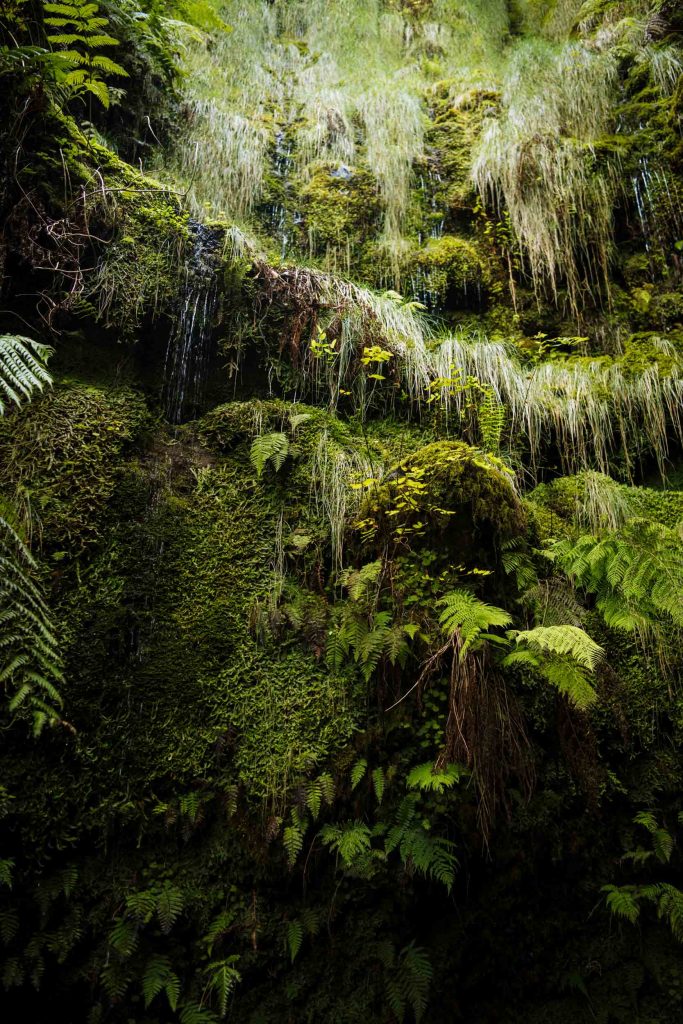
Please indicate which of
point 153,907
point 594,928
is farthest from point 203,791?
point 594,928

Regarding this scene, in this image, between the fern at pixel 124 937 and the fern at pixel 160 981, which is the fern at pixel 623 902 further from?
the fern at pixel 124 937

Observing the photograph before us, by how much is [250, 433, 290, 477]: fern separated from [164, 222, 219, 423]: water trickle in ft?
2.59

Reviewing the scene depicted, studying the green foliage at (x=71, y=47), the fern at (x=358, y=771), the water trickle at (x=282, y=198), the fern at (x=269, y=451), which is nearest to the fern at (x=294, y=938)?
the fern at (x=358, y=771)

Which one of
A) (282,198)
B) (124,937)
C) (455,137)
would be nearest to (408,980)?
(124,937)

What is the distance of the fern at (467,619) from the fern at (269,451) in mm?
1574

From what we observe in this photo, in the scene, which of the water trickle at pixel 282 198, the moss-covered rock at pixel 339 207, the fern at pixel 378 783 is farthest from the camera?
the moss-covered rock at pixel 339 207

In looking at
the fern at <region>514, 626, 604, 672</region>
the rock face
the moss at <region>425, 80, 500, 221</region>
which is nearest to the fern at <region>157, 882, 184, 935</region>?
the rock face

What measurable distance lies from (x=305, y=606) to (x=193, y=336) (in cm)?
246

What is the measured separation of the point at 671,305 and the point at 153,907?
21.7 ft

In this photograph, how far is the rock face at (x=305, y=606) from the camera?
8.60 feet

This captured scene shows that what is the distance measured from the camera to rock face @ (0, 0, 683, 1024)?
262cm

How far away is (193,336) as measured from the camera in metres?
4.21

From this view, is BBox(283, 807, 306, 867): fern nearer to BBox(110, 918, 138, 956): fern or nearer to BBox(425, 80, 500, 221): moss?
BBox(110, 918, 138, 956): fern

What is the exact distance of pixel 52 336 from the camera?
3.73 meters
